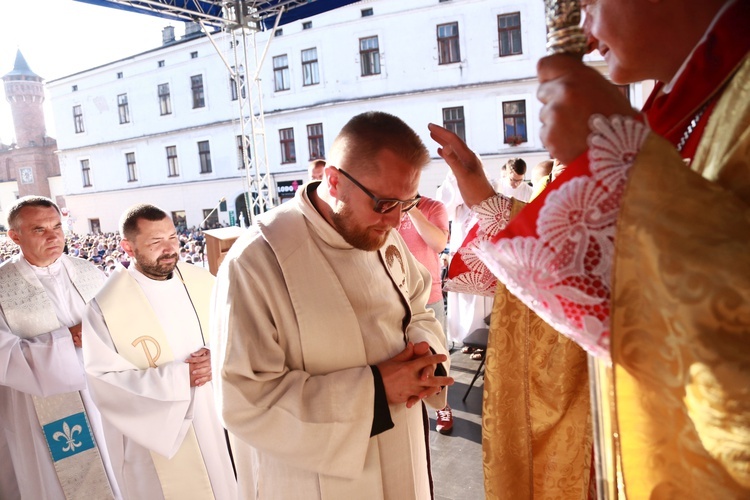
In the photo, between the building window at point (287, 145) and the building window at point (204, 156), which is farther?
the building window at point (204, 156)

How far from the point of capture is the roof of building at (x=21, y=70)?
130ft

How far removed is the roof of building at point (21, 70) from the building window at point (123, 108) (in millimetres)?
21569

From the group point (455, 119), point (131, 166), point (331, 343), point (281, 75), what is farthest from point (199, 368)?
point (131, 166)

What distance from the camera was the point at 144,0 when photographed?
6.43 m

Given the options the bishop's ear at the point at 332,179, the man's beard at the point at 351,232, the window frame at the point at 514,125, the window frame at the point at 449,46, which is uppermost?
the window frame at the point at 449,46

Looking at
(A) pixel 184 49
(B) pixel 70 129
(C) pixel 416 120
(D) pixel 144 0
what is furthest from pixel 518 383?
(B) pixel 70 129

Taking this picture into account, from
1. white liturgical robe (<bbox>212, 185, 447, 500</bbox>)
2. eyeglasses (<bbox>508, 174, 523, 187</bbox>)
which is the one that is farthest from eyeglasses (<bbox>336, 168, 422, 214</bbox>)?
eyeglasses (<bbox>508, 174, 523, 187</bbox>)

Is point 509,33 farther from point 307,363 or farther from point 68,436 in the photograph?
point 307,363

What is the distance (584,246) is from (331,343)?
3.62ft

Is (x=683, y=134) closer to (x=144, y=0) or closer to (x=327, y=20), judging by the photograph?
(x=144, y=0)

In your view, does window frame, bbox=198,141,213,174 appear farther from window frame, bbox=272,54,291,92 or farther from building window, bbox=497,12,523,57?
building window, bbox=497,12,523,57

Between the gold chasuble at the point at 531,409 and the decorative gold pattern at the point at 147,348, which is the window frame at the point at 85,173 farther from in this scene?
the gold chasuble at the point at 531,409

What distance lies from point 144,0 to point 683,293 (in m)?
7.53

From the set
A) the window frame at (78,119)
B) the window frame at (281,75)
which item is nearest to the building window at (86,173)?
the window frame at (78,119)
